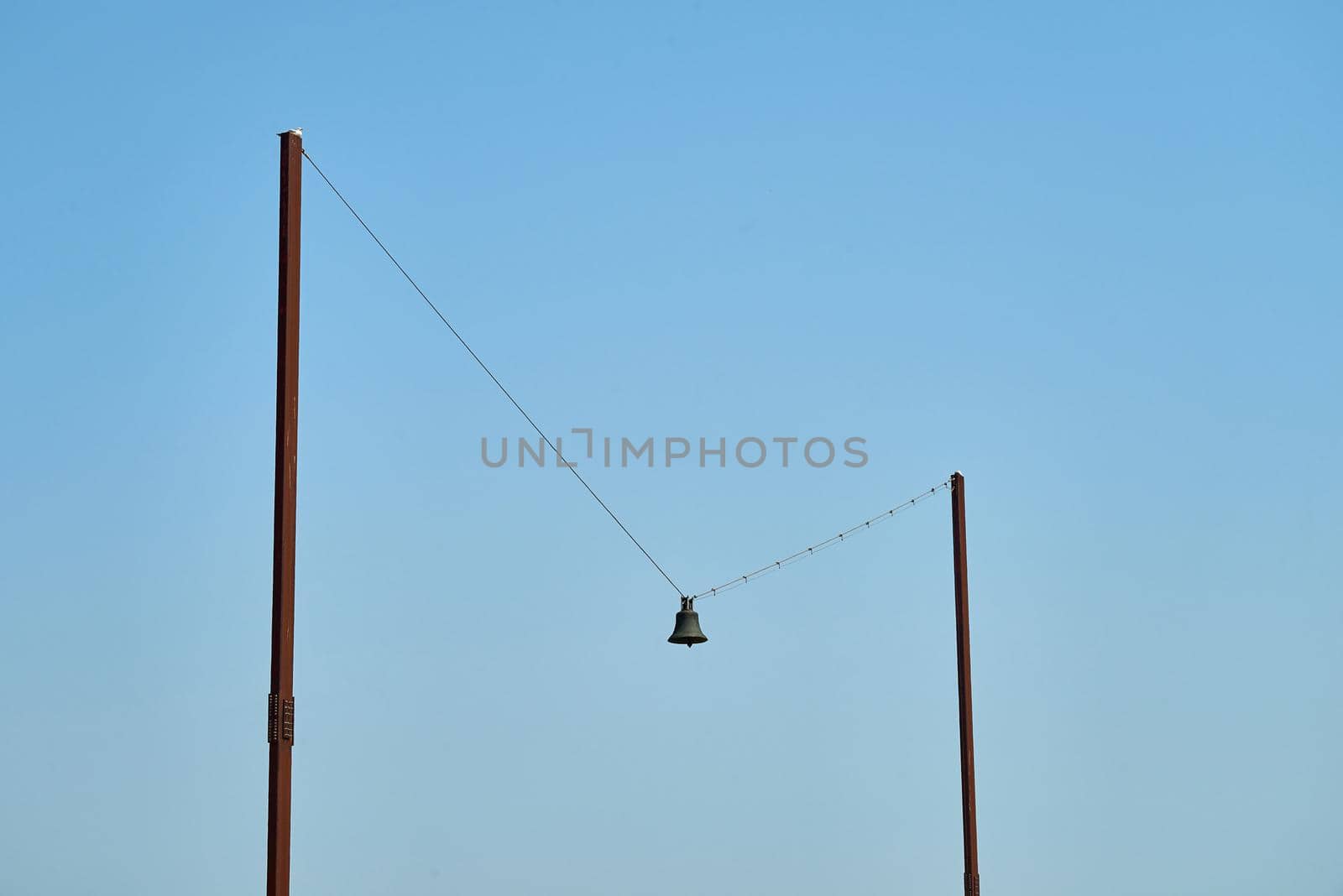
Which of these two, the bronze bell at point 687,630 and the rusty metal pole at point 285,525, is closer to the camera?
the rusty metal pole at point 285,525

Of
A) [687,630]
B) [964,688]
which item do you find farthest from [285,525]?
[964,688]

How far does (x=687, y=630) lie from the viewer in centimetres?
1881

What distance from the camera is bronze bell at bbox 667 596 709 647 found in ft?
61.6

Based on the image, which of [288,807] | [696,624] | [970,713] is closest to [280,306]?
[288,807]

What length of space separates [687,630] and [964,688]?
639 cm

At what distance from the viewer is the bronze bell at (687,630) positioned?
18781 millimetres

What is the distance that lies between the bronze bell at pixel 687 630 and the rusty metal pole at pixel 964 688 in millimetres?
6104

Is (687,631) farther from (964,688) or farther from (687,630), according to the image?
(964,688)

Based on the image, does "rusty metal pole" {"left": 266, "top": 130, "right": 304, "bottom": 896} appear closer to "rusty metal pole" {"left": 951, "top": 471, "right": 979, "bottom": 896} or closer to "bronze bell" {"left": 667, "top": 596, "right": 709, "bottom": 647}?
"bronze bell" {"left": 667, "top": 596, "right": 709, "bottom": 647}

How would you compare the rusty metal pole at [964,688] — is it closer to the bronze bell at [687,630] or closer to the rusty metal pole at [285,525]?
the bronze bell at [687,630]

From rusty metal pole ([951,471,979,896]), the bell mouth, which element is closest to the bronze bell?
the bell mouth

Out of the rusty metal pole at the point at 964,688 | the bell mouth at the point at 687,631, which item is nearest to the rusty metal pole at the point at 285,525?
the bell mouth at the point at 687,631

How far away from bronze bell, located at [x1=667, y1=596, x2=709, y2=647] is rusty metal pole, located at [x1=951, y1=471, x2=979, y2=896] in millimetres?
6104

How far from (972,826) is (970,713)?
1.56 metres
